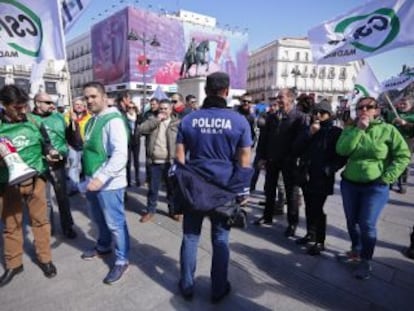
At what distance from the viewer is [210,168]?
8.17 feet

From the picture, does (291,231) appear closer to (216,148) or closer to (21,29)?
(216,148)

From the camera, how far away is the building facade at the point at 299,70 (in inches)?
2815

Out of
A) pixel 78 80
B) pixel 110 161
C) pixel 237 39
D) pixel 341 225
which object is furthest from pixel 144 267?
pixel 78 80

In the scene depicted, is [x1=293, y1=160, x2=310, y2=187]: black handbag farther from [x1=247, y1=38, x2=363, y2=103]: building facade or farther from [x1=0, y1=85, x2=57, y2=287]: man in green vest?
[x1=247, y1=38, x2=363, y2=103]: building facade

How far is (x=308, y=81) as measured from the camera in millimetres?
74375

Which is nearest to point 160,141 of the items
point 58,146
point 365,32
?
point 58,146

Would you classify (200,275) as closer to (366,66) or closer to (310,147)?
(310,147)

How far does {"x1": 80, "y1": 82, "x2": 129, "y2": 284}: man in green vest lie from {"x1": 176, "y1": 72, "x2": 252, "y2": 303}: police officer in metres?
0.62

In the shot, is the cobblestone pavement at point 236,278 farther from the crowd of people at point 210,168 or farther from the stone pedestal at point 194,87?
the stone pedestal at point 194,87

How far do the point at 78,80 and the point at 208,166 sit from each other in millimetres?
76958

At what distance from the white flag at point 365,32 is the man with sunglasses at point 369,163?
1347 millimetres

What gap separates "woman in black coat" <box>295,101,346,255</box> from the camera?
3508 millimetres

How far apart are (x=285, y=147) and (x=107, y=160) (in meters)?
2.34

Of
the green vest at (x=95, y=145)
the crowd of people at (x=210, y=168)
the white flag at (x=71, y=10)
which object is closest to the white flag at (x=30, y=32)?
the white flag at (x=71, y=10)
